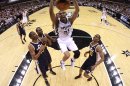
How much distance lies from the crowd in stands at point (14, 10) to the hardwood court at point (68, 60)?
0.47m

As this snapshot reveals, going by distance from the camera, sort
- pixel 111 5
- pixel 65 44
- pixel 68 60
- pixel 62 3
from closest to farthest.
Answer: pixel 62 3
pixel 65 44
pixel 68 60
pixel 111 5

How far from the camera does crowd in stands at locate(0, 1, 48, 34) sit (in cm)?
1396

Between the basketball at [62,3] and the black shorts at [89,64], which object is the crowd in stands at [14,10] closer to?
the black shorts at [89,64]

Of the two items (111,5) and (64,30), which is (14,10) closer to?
(111,5)

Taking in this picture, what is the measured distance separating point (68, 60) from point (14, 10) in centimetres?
1012

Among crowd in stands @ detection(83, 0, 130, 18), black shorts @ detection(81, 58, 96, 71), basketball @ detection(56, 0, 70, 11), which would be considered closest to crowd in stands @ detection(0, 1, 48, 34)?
crowd in stands @ detection(83, 0, 130, 18)

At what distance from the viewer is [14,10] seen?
58.5 ft

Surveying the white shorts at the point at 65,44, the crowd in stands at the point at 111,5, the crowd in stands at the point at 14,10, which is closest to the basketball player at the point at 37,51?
the white shorts at the point at 65,44

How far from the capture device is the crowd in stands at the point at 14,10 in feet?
45.8

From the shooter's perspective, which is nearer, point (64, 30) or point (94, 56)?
point (64, 30)

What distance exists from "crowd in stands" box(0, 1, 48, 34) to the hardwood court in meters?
0.47

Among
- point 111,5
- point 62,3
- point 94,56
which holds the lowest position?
point 111,5

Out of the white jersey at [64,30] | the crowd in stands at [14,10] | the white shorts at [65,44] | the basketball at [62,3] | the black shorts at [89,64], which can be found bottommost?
the crowd in stands at [14,10]

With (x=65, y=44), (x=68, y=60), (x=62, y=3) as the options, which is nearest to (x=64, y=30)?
(x=65, y=44)
